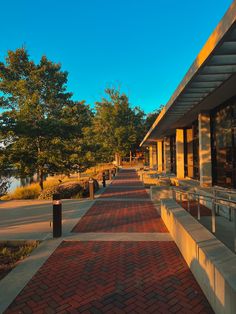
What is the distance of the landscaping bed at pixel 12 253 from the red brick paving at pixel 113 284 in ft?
2.09

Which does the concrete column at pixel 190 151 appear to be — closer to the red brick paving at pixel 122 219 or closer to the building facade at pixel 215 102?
the building facade at pixel 215 102

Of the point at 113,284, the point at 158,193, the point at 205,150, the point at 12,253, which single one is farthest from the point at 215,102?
the point at 12,253

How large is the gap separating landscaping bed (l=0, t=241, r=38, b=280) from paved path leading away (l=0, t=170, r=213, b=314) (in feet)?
1.99

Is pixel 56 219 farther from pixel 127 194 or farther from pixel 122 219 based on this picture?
pixel 127 194

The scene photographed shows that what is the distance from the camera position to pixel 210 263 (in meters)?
3.46

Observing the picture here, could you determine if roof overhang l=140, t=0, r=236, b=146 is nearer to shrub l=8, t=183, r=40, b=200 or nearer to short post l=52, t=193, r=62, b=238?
short post l=52, t=193, r=62, b=238

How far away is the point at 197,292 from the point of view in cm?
383

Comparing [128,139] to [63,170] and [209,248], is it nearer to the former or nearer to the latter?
[63,170]

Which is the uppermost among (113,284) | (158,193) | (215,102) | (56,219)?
(215,102)

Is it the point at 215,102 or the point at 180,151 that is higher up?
the point at 215,102

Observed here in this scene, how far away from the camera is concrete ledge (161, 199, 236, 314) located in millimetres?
2878

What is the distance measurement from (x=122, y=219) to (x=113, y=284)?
446 cm

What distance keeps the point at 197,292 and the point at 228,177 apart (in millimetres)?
8776

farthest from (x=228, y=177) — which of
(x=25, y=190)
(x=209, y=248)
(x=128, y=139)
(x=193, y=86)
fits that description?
(x=128, y=139)
